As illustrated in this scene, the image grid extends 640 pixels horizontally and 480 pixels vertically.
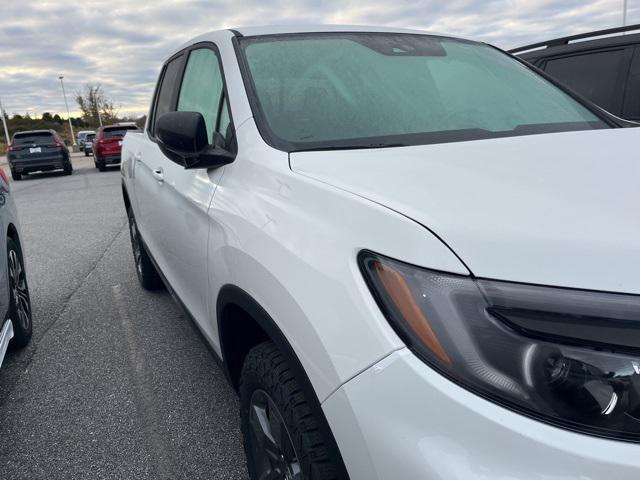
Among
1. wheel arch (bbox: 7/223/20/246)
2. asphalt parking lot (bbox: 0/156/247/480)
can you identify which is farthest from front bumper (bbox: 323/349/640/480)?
wheel arch (bbox: 7/223/20/246)

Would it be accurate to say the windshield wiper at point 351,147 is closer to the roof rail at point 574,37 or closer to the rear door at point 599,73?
the rear door at point 599,73

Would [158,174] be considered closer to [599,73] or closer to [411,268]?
[411,268]

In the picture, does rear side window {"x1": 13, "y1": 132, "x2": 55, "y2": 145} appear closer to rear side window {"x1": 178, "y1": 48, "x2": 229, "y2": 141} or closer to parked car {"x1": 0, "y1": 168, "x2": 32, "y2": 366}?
parked car {"x1": 0, "y1": 168, "x2": 32, "y2": 366}

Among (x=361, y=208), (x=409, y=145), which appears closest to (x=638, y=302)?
(x=361, y=208)

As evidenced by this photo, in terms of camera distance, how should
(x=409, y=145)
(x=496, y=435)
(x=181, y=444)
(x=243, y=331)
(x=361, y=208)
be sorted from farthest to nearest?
(x=181, y=444) → (x=243, y=331) → (x=409, y=145) → (x=361, y=208) → (x=496, y=435)

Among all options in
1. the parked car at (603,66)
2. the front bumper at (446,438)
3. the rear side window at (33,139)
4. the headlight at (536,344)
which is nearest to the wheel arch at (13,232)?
the front bumper at (446,438)

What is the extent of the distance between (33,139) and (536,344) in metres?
19.8

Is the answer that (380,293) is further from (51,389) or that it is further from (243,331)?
(51,389)

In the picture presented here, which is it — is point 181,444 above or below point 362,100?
below

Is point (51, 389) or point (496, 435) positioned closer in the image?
point (496, 435)

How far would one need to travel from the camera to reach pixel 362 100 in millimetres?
2225

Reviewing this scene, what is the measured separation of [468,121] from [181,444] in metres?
1.81

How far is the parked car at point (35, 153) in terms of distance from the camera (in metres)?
17.9

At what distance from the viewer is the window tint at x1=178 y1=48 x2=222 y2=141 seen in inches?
97.9
